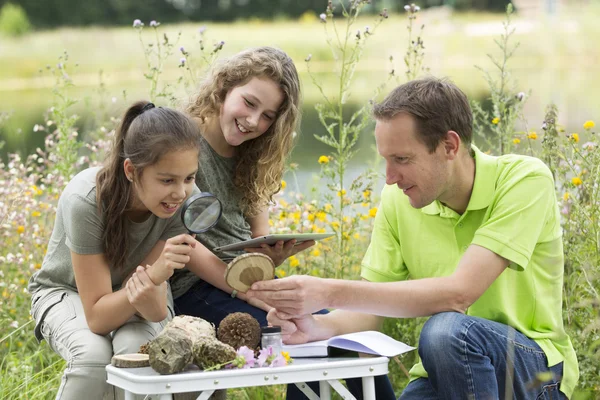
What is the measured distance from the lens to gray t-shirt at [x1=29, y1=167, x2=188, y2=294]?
254 centimetres

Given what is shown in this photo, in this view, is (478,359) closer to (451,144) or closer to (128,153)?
(451,144)

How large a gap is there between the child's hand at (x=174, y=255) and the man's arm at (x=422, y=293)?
277 millimetres

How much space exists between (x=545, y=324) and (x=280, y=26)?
751 inches

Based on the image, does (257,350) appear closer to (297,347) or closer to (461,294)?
(297,347)

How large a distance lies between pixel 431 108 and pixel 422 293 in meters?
0.54

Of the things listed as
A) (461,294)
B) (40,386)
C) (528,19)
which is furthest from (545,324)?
(528,19)

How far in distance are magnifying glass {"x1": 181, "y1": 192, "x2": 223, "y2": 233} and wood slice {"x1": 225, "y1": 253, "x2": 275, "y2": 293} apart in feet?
0.55

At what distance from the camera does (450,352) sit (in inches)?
89.2

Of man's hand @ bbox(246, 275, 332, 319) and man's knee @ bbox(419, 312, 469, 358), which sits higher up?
man's hand @ bbox(246, 275, 332, 319)

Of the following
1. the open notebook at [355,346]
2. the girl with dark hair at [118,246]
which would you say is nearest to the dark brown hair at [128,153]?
the girl with dark hair at [118,246]

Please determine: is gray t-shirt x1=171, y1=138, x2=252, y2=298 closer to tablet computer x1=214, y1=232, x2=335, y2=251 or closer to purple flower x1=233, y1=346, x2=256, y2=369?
tablet computer x1=214, y1=232, x2=335, y2=251

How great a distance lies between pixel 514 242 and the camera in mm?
2395

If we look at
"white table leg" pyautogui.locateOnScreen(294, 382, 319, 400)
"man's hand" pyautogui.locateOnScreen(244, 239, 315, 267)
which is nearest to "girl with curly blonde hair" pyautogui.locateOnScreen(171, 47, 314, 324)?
"man's hand" pyautogui.locateOnScreen(244, 239, 315, 267)

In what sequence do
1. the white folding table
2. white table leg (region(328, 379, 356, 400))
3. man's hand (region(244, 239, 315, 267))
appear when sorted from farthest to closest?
man's hand (region(244, 239, 315, 267)), white table leg (region(328, 379, 356, 400)), the white folding table
